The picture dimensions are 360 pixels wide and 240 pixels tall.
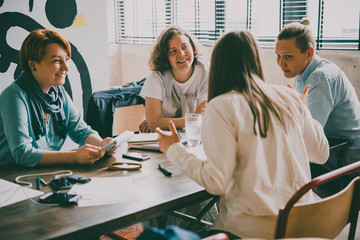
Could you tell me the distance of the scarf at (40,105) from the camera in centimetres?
177

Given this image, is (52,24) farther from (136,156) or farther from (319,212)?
(319,212)

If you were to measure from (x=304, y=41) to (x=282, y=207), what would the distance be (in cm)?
136

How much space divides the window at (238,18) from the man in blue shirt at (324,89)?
954mm

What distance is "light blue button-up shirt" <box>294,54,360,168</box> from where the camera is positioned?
2.08 metres

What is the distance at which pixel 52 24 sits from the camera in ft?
11.1

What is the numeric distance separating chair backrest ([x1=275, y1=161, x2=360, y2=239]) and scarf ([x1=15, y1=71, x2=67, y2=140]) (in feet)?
4.01

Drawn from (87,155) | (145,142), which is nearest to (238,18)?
(145,142)

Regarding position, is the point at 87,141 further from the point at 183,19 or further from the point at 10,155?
the point at 183,19

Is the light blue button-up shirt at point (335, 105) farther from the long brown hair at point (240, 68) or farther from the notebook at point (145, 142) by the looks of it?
the long brown hair at point (240, 68)

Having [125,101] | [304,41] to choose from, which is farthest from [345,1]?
[125,101]

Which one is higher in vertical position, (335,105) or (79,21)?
(79,21)

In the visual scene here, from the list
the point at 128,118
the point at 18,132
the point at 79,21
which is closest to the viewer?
the point at 18,132

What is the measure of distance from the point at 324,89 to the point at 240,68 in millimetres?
1064

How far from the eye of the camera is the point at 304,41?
2252 mm
